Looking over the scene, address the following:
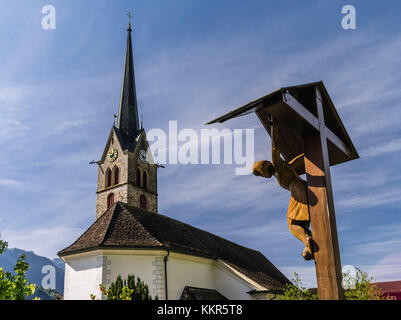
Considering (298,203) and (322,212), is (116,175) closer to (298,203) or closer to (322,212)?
(298,203)

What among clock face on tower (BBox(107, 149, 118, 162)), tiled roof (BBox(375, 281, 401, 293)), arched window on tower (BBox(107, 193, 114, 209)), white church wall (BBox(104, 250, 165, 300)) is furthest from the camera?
clock face on tower (BBox(107, 149, 118, 162))

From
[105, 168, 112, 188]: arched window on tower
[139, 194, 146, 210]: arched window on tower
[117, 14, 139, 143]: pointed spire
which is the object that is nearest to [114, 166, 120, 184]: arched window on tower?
[105, 168, 112, 188]: arched window on tower

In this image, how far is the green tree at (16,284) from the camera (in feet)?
25.5

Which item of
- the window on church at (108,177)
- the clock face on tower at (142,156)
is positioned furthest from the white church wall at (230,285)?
the clock face on tower at (142,156)

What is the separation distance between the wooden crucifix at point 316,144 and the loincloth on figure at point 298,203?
0.22ft

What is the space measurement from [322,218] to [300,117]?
3.61 ft

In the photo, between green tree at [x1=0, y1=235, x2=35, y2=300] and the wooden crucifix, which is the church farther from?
the wooden crucifix

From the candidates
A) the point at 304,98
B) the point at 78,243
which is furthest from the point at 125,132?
the point at 304,98

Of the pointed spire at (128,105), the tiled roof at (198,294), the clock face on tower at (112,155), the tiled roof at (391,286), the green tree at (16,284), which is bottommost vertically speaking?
the tiled roof at (391,286)

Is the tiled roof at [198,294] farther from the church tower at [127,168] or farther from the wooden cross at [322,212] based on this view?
the church tower at [127,168]

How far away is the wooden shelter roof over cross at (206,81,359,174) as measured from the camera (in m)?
3.81

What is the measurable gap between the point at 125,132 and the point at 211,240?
2708cm

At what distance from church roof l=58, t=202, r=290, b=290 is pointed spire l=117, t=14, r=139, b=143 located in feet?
85.8
